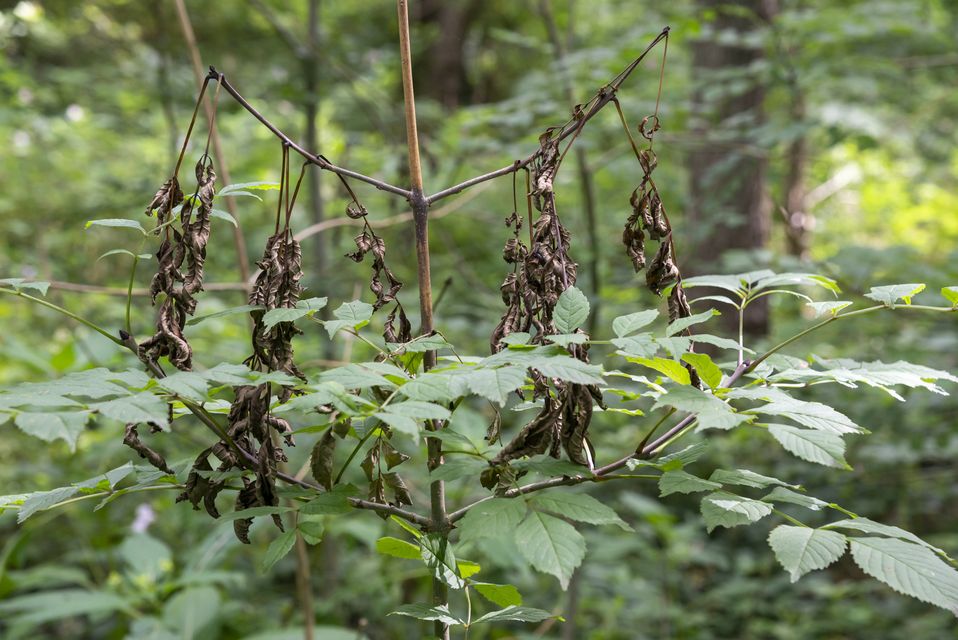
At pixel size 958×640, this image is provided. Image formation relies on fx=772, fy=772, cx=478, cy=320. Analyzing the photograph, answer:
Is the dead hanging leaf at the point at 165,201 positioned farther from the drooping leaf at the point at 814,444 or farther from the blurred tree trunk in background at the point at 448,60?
the blurred tree trunk in background at the point at 448,60

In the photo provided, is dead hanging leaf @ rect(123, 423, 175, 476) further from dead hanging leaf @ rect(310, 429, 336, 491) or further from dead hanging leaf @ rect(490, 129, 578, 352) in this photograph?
dead hanging leaf @ rect(490, 129, 578, 352)

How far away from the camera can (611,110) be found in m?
4.06

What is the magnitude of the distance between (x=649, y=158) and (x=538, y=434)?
0.46m

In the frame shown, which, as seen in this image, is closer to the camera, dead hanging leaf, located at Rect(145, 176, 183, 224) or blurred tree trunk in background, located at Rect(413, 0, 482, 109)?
dead hanging leaf, located at Rect(145, 176, 183, 224)

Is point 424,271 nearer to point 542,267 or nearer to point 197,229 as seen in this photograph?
point 542,267

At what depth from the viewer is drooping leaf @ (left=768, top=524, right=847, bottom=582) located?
0.89 metres

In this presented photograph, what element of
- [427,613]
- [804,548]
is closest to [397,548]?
[427,613]

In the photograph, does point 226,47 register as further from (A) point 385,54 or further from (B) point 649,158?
(B) point 649,158

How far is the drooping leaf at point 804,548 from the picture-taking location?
89 cm

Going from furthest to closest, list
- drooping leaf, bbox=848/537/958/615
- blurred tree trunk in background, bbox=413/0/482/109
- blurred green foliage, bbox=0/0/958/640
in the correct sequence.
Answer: blurred tree trunk in background, bbox=413/0/482/109
blurred green foliage, bbox=0/0/958/640
drooping leaf, bbox=848/537/958/615

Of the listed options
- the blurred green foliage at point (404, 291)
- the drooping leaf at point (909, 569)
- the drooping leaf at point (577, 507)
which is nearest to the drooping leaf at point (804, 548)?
the drooping leaf at point (909, 569)

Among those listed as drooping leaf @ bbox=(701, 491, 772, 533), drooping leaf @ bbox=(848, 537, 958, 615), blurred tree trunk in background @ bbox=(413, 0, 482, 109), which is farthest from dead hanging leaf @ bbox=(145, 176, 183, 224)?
blurred tree trunk in background @ bbox=(413, 0, 482, 109)

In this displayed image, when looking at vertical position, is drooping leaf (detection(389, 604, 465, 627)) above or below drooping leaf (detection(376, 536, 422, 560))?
below

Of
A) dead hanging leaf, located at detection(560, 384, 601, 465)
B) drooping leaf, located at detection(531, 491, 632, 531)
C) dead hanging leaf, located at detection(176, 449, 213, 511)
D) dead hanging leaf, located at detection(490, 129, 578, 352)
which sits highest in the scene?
dead hanging leaf, located at detection(490, 129, 578, 352)
